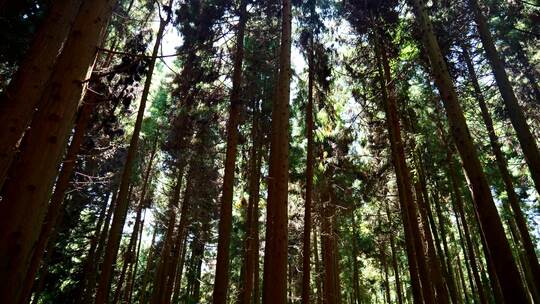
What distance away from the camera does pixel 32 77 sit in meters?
3.99

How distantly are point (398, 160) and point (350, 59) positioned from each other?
514 centimetres

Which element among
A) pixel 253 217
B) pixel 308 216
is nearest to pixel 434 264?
pixel 308 216

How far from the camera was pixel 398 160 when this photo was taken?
10227 mm

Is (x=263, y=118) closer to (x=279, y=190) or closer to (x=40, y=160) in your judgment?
(x=279, y=190)

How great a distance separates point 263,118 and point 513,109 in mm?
8634

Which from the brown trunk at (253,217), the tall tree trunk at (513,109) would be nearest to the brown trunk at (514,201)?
the tall tree trunk at (513,109)

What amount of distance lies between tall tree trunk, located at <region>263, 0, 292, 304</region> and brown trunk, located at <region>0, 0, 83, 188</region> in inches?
187

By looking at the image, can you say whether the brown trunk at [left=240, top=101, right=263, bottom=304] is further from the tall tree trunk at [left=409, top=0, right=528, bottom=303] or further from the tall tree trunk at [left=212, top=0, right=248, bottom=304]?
the tall tree trunk at [left=409, top=0, right=528, bottom=303]

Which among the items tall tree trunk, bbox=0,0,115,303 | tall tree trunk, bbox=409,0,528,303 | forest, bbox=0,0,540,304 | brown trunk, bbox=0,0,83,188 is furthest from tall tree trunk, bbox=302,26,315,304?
tall tree trunk, bbox=0,0,115,303

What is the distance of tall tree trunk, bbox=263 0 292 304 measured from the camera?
6.87m

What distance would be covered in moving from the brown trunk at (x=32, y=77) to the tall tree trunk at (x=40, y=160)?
1.94ft

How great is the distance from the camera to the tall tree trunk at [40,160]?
2559 mm

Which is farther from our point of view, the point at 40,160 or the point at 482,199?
the point at 482,199

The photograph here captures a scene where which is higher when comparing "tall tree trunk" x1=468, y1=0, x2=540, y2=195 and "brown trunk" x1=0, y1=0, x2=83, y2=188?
"tall tree trunk" x1=468, y1=0, x2=540, y2=195
